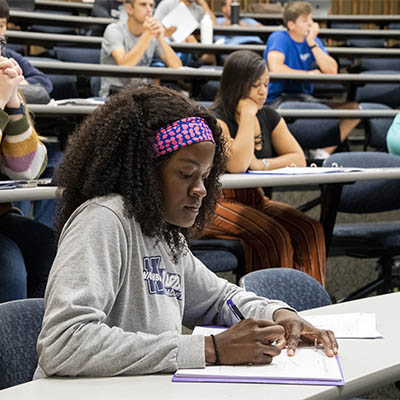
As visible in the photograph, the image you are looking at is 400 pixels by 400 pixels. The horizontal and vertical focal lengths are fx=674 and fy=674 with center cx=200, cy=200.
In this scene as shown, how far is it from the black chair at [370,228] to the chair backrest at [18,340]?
5.81 ft

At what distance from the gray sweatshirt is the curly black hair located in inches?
1.2

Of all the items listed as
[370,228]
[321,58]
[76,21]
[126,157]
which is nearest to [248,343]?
[126,157]

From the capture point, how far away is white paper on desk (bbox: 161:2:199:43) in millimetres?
4594

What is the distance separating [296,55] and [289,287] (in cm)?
332

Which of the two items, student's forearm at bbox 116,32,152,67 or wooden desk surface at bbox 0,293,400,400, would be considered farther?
student's forearm at bbox 116,32,152,67

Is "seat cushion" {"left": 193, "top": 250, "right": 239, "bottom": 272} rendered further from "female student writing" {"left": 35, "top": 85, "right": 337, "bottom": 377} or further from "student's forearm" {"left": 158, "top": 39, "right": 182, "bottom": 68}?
"student's forearm" {"left": 158, "top": 39, "right": 182, "bottom": 68}

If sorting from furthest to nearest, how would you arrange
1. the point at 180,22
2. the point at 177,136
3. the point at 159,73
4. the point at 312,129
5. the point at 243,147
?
the point at 180,22 < the point at 159,73 < the point at 312,129 < the point at 243,147 < the point at 177,136

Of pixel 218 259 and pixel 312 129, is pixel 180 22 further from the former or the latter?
pixel 218 259

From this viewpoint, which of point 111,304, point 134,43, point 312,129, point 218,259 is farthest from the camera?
point 134,43

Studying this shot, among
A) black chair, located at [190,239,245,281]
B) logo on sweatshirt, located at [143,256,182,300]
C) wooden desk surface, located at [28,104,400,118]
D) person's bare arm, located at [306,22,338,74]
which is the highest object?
person's bare arm, located at [306,22,338,74]

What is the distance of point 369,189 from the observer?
3.02m

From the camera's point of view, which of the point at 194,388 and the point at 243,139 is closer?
the point at 194,388

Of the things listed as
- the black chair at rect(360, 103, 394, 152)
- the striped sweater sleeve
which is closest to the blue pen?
the striped sweater sleeve

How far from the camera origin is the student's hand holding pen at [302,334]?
1184 millimetres
